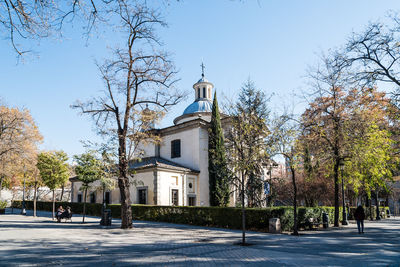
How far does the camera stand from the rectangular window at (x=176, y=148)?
2978 cm

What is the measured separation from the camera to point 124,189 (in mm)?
15867

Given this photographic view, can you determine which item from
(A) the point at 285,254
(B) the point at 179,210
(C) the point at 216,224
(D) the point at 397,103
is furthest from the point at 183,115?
(A) the point at 285,254

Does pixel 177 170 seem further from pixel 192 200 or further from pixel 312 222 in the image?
pixel 312 222

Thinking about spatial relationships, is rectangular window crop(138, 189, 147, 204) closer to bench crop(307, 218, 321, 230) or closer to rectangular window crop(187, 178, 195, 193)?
rectangular window crop(187, 178, 195, 193)

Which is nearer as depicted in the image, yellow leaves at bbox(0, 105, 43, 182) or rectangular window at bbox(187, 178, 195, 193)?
yellow leaves at bbox(0, 105, 43, 182)

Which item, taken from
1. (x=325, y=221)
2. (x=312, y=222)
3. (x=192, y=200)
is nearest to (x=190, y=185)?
(x=192, y=200)

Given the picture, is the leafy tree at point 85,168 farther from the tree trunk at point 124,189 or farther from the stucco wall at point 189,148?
the stucco wall at point 189,148

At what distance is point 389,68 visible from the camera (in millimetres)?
11289

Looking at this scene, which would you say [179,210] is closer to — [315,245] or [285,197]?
[315,245]

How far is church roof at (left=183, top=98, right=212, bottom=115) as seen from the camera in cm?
3391

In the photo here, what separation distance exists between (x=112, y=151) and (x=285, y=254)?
1195 cm

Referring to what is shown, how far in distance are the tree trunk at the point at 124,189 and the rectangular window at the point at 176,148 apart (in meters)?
13.5

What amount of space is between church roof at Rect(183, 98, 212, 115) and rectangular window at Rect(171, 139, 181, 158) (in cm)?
560

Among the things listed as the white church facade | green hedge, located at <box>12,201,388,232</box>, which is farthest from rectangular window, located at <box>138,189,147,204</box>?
green hedge, located at <box>12,201,388,232</box>
